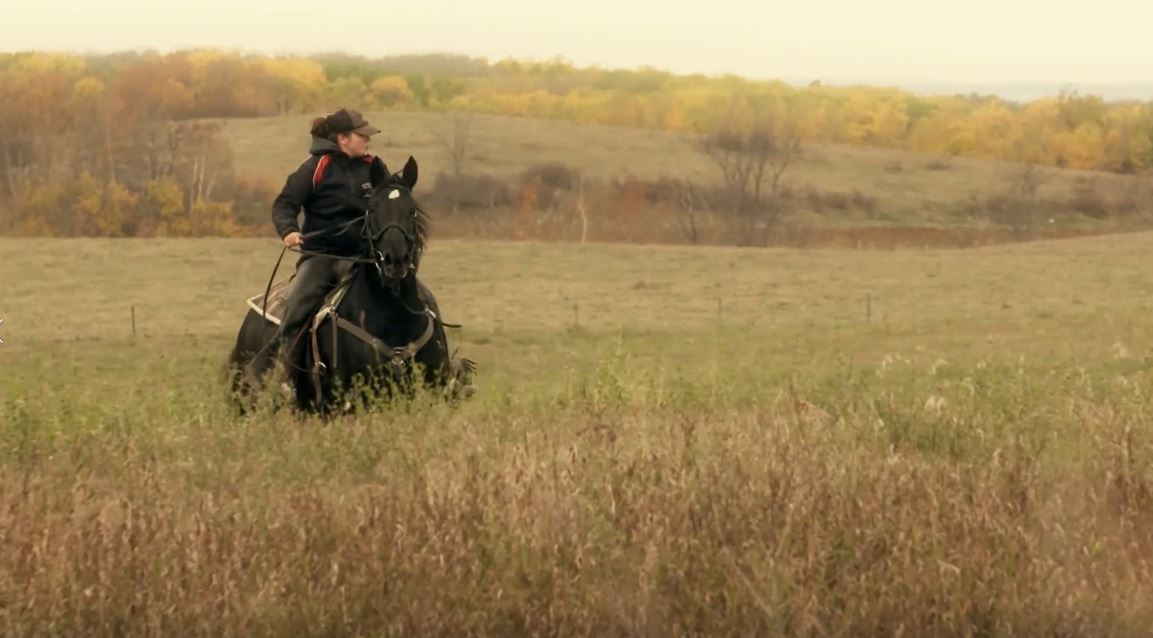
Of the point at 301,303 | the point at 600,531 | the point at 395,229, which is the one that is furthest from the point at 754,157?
the point at 600,531

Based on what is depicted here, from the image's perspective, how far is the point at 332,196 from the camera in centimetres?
1191

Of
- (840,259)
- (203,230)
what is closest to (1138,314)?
(840,259)

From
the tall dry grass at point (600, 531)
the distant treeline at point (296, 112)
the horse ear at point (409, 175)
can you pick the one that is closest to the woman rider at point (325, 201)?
the horse ear at point (409, 175)

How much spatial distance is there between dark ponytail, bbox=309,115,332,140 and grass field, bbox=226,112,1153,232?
7531cm

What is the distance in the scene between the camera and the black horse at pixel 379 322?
11.2 metres

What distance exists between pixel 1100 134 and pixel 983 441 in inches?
4540

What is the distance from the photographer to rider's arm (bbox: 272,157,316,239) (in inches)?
456

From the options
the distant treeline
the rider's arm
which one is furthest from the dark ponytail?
the distant treeline

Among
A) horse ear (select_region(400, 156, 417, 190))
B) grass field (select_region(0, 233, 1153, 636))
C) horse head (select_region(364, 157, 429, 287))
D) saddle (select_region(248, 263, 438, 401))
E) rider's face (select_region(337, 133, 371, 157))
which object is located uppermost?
rider's face (select_region(337, 133, 371, 157))

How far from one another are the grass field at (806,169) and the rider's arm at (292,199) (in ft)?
247

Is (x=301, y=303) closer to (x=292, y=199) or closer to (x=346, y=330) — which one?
(x=346, y=330)

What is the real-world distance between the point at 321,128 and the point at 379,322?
1593mm

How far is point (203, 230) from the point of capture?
7656 centimetres

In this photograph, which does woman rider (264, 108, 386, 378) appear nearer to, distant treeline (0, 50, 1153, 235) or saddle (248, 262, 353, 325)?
saddle (248, 262, 353, 325)
